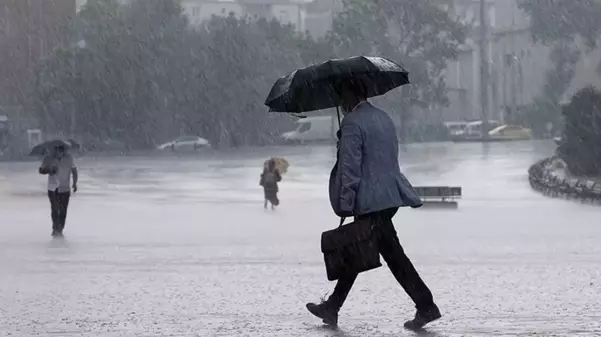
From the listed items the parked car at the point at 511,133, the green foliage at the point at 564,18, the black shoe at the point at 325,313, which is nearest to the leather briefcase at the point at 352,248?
the black shoe at the point at 325,313

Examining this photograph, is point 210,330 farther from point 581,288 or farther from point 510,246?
point 510,246

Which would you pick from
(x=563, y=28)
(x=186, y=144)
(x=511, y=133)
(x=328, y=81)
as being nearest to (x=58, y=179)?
(x=328, y=81)

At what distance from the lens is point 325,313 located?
29.9ft

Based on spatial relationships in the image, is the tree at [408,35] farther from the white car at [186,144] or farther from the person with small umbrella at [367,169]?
the person with small umbrella at [367,169]

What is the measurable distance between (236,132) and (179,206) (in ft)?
172

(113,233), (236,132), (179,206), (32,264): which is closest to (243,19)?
(236,132)

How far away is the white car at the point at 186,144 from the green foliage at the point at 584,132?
144 ft

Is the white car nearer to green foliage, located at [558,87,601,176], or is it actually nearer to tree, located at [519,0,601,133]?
tree, located at [519,0,601,133]

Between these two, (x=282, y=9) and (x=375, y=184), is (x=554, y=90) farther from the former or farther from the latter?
(x=375, y=184)

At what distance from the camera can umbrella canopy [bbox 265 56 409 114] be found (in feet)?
29.0

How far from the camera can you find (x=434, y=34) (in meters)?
91.4

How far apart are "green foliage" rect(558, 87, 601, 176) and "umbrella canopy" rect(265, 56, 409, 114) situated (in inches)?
960

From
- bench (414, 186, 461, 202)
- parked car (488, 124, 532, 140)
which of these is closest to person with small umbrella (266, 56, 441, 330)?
bench (414, 186, 461, 202)

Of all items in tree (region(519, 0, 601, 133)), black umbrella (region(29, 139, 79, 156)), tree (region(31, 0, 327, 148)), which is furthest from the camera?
tree (region(519, 0, 601, 133))
